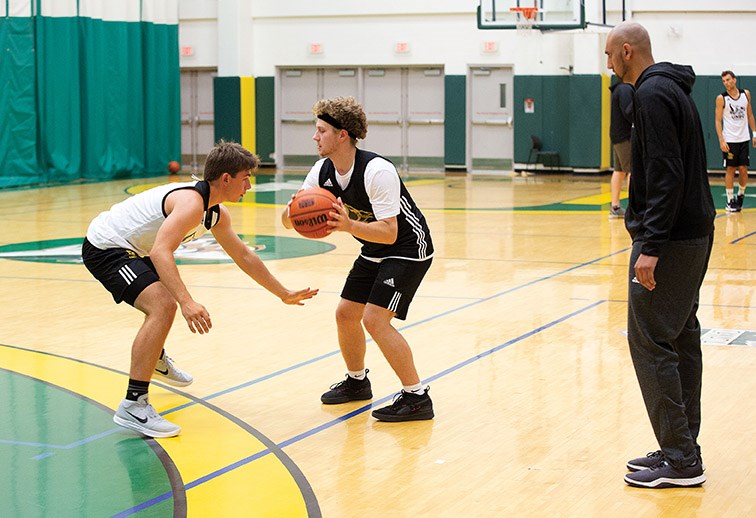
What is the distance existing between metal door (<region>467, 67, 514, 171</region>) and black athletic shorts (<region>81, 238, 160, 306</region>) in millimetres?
19075

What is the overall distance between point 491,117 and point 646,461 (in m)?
20.0

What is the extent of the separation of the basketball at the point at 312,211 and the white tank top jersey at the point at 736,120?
36.5ft

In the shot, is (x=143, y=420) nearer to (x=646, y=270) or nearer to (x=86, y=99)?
(x=646, y=270)

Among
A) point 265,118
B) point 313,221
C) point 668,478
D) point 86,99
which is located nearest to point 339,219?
point 313,221

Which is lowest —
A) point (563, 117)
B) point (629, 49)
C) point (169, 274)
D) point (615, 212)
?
point (615, 212)

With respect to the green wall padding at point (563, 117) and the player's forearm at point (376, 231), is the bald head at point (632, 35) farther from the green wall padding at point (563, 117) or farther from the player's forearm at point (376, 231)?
the green wall padding at point (563, 117)

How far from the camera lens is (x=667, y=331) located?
422cm

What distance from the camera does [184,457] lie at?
15.6 ft

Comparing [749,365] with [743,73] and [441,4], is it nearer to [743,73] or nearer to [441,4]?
[743,73]

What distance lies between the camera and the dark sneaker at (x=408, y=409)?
5363 millimetres

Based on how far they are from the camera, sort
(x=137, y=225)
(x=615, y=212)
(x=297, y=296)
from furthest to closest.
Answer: (x=615, y=212) → (x=297, y=296) → (x=137, y=225)

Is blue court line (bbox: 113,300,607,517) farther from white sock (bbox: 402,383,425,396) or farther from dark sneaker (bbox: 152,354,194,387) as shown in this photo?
dark sneaker (bbox: 152,354,194,387)

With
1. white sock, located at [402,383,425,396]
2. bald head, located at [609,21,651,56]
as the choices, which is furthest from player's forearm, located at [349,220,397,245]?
bald head, located at [609,21,651,56]

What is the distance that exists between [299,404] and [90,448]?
46.8 inches
